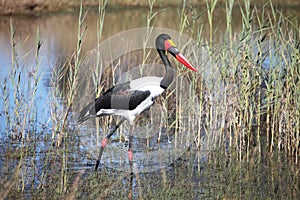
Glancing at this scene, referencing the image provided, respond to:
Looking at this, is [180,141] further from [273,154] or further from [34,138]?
[34,138]

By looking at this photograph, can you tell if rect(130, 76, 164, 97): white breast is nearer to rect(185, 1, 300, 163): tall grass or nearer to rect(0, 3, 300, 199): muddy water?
rect(185, 1, 300, 163): tall grass

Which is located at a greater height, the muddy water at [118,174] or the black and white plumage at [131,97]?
the black and white plumage at [131,97]

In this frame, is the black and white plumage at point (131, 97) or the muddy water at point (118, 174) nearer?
the muddy water at point (118, 174)

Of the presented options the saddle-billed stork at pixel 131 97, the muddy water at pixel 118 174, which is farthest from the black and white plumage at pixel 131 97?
the muddy water at pixel 118 174

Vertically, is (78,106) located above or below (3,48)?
below

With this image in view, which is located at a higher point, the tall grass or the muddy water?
the tall grass

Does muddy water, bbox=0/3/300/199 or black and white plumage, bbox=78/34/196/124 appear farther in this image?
black and white plumage, bbox=78/34/196/124

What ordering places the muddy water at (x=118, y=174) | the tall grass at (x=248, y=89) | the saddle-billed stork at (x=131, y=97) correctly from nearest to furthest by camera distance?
the muddy water at (x=118, y=174) → the saddle-billed stork at (x=131, y=97) → the tall grass at (x=248, y=89)

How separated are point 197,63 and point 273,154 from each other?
3.95 ft

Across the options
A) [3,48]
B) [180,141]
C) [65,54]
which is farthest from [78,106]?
[3,48]

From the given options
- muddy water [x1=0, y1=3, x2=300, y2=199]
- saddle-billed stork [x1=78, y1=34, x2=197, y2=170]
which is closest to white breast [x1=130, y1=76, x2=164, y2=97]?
saddle-billed stork [x1=78, y1=34, x2=197, y2=170]

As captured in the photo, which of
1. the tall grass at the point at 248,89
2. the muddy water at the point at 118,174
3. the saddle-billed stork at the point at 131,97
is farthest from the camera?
the tall grass at the point at 248,89

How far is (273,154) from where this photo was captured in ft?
22.1

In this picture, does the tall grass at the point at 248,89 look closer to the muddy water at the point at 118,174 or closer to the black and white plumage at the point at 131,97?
the muddy water at the point at 118,174
